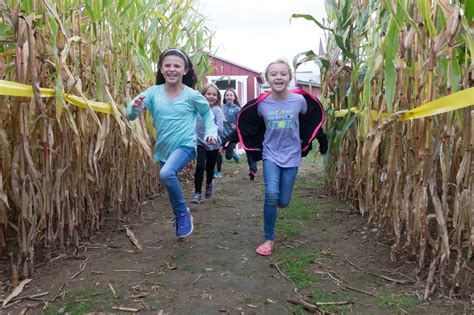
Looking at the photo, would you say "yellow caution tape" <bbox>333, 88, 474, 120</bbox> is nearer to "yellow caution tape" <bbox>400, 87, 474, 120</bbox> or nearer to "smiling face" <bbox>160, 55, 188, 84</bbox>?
"yellow caution tape" <bbox>400, 87, 474, 120</bbox>

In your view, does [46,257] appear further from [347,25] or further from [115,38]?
[347,25]

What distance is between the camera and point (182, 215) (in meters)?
3.46

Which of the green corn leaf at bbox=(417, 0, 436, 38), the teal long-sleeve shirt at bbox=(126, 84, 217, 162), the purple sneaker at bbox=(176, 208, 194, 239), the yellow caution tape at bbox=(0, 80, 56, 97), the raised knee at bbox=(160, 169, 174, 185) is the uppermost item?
the green corn leaf at bbox=(417, 0, 436, 38)

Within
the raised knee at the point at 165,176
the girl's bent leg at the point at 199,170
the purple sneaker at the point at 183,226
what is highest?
the raised knee at the point at 165,176

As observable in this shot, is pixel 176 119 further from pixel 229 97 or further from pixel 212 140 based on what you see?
pixel 229 97

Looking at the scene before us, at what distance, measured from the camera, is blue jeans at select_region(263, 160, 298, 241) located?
3.29 meters

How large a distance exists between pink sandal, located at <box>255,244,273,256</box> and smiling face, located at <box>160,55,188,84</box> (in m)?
1.35

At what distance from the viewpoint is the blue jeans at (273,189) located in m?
3.29

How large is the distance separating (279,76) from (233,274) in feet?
4.58

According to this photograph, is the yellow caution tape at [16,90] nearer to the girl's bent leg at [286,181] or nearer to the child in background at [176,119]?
the child in background at [176,119]

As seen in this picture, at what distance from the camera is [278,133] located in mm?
3414

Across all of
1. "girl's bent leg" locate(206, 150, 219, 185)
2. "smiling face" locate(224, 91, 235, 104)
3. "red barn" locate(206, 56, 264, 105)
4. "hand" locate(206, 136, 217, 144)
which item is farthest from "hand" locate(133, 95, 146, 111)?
"red barn" locate(206, 56, 264, 105)

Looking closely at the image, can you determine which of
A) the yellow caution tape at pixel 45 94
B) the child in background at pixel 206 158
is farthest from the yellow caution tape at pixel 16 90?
the child in background at pixel 206 158

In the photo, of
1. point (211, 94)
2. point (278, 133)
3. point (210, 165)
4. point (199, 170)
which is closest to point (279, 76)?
point (278, 133)
